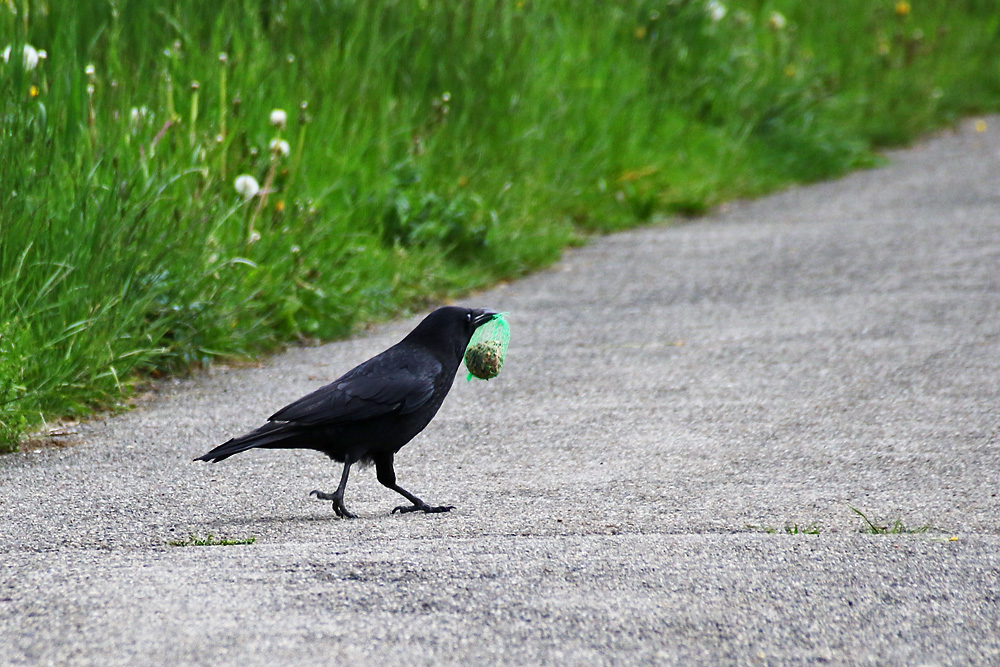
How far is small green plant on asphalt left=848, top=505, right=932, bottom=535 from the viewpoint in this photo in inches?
124

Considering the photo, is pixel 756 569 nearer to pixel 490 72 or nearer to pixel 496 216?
pixel 496 216

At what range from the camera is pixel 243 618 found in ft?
7.93

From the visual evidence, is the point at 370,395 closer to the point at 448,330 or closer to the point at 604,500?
the point at 448,330

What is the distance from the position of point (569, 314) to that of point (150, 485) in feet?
9.49

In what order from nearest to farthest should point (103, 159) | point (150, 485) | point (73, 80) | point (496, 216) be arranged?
point (150, 485), point (103, 159), point (73, 80), point (496, 216)

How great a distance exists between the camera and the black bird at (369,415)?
3301mm

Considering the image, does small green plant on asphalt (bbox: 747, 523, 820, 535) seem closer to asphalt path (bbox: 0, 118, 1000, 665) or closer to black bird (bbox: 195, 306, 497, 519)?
asphalt path (bbox: 0, 118, 1000, 665)

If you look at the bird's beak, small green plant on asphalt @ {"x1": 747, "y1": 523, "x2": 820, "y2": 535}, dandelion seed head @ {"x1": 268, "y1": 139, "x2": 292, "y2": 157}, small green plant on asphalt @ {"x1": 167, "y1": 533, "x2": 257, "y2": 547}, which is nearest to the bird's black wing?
the bird's beak

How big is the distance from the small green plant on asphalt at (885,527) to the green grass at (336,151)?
266cm

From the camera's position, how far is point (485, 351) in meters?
3.78

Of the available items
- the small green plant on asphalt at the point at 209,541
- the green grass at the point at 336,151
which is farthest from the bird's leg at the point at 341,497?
the green grass at the point at 336,151

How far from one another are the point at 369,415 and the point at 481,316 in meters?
0.50

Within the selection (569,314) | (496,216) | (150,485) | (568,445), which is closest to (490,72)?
(496,216)

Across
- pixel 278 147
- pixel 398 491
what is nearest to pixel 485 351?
pixel 398 491
